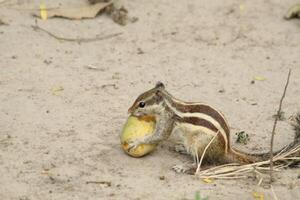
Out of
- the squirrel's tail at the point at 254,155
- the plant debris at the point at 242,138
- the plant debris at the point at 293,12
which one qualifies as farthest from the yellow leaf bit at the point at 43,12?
the squirrel's tail at the point at 254,155

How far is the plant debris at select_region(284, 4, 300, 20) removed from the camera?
357 inches

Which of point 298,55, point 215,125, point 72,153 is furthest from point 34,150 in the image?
point 298,55

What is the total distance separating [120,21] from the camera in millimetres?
8859

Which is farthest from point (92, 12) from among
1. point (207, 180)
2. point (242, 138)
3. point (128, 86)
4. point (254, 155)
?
point (207, 180)

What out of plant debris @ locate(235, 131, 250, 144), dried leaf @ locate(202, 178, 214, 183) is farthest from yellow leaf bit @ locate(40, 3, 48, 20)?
dried leaf @ locate(202, 178, 214, 183)

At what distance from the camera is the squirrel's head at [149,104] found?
6156 mm

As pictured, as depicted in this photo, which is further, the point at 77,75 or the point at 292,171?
the point at 77,75

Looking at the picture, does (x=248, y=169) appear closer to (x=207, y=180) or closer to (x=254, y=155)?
(x=254, y=155)

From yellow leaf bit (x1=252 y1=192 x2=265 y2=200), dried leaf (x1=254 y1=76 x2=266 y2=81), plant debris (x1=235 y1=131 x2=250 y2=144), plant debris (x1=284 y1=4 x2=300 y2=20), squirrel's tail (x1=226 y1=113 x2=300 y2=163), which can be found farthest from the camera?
plant debris (x1=284 y1=4 x2=300 y2=20)

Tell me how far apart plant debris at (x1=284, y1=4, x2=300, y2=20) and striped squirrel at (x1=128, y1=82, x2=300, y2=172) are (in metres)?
3.25

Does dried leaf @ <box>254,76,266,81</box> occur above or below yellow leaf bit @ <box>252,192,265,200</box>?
above

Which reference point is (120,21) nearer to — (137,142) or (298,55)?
(298,55)

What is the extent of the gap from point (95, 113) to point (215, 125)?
1.44 m

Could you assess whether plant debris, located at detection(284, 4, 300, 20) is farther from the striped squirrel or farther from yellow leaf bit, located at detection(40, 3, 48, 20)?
the striped squirrel
